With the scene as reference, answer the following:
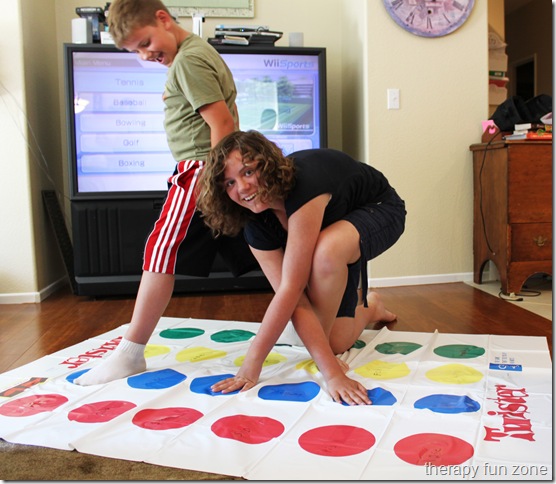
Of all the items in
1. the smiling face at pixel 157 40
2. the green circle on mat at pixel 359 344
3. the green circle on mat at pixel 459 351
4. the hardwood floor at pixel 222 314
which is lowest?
the hardwood floor at pixel 222 314

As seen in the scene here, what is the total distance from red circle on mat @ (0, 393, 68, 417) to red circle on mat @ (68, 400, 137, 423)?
8 centimetres

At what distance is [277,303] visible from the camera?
5.14ft

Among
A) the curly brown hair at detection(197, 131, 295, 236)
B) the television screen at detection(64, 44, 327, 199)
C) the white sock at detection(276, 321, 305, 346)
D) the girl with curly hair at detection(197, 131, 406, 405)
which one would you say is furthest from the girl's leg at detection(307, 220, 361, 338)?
the television screen at detection(64, 44, 327, 199)

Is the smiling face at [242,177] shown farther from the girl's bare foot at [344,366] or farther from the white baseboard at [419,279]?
the white baseboard at [419,279]

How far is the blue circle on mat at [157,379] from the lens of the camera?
1.64 m

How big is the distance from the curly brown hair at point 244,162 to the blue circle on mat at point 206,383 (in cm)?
43

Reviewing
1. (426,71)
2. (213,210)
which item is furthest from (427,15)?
(213,210)

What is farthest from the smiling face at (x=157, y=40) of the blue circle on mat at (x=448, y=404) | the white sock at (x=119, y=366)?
the blue circle on mat at (x=448, y=404)

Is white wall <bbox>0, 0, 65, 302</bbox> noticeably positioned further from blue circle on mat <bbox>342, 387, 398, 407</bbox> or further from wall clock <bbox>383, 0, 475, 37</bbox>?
blue circle on mat <bbox>342, 387, 398, 407</bbox>

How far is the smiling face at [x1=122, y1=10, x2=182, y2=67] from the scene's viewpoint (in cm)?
166

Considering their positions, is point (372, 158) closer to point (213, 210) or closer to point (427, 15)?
point (427, 15)

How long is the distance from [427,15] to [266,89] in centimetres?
93
